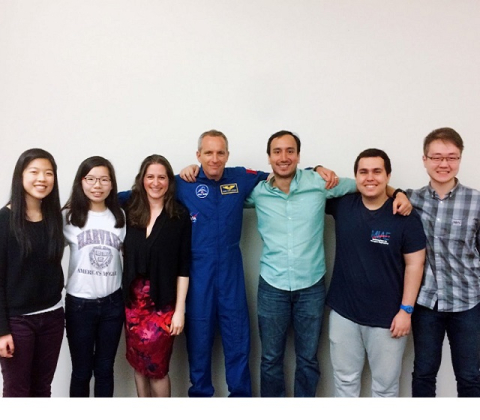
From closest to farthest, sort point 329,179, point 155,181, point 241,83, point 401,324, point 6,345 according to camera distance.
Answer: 1. point 6,345
2. point 401,324
3. point 155,181
4. point 329,179
5. point 241,83

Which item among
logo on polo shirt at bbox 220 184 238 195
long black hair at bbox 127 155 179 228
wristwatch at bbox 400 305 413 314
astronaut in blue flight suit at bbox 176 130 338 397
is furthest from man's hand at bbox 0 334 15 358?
wristwatch at bbox 400 305 413 314

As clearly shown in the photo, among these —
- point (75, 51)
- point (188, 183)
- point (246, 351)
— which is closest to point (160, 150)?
point (188, 183)

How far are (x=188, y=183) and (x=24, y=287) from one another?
3.08 feet

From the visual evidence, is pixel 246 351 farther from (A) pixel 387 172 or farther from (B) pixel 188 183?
(A) pixel 387 172

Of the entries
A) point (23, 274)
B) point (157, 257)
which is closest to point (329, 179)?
point (157, 257)

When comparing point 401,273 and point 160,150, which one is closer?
point 401,273

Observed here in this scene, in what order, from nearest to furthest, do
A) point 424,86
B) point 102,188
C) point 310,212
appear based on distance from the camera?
point 102,188 → point 310,212 → point 424,86

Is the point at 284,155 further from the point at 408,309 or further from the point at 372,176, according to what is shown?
the point at 408,309

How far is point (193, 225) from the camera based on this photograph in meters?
2.21

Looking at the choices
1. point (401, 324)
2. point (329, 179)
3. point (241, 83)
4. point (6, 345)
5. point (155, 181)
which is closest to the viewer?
point (6, 345)

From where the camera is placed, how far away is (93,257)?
1.98 metres

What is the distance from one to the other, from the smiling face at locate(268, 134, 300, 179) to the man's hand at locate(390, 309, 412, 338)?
0.88 meters

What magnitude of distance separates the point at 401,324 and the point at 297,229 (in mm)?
678

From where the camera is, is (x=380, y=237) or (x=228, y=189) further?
(x=228, y=189)
